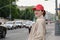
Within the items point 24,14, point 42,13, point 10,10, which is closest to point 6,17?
point 10,10

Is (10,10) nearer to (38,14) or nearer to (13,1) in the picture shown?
(13,1)

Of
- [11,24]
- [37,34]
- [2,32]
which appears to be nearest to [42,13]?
[37,34]

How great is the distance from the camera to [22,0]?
15538 cm

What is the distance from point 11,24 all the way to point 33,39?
46229mm

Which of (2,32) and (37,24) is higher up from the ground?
(37,24)

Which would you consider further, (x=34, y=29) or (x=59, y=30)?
(x=59, y=30)

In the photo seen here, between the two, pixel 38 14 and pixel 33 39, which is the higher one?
pixel 38 14

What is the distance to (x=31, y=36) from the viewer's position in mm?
4852

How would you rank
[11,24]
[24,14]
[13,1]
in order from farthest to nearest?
[24,14] → [13,1] → [11,24]

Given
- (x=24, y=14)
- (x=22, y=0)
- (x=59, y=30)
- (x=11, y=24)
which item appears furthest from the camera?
(x=22, y=0)

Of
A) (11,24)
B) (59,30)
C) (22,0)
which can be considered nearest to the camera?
(59,30)

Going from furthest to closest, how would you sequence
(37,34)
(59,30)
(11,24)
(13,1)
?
1. (13,1)
2. (11,24)
3. (59,30)
4. (37,34)

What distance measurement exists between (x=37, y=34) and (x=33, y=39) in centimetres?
13

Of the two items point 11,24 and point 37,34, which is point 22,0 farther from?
point 37,34
